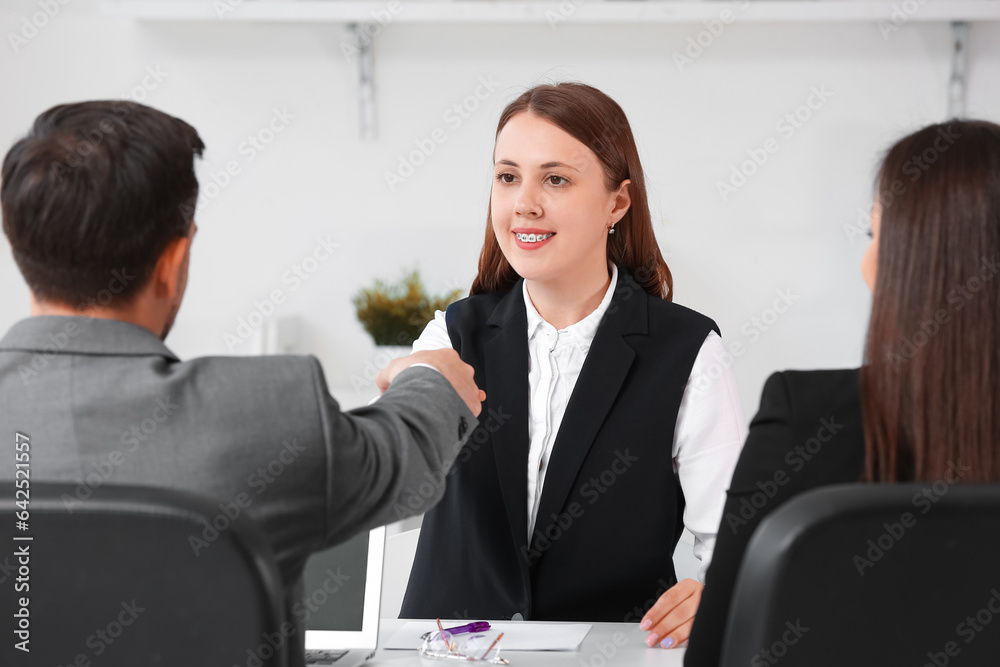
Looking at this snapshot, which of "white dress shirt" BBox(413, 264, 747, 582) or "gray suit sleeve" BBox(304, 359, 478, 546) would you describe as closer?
"gray suit sleeve" BBox(304, 359, 478, 546)

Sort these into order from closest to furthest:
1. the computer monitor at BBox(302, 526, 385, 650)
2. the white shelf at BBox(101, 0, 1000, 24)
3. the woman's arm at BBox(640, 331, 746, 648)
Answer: the computer monitor at BBox(302, 526, 385, 650)
the woman's arm at BBox(640, 331, 746, 648)
the white shelf at BBox(101, 0, 1000, 24)

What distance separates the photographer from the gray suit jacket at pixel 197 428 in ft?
2.65

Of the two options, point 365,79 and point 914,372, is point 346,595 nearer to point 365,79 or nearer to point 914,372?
point 914,372

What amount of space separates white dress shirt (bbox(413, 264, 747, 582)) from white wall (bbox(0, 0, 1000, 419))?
158 centimetres

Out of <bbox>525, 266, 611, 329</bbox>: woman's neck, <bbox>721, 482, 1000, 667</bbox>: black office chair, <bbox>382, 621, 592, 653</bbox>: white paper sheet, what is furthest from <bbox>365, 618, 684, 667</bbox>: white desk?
<bbox>525, 266, 611, 329</bbox>: woman's neck

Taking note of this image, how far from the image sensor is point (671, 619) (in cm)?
127

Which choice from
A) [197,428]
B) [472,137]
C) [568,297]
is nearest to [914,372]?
[197,428]

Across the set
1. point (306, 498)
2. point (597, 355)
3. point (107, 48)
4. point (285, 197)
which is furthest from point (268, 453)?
point (107, 48)

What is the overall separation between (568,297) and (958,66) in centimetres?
208

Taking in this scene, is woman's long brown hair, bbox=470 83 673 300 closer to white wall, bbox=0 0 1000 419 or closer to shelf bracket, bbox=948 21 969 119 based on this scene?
white wall, bbox=0 0 1000 419

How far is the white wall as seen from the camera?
10.1 feet

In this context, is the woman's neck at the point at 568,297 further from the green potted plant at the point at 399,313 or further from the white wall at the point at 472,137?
the white wall at the point at 472,137

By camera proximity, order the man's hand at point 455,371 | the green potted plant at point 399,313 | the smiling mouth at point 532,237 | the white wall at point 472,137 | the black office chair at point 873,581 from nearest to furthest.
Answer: the black office chair at point 873,581 < the man's hand at point 455,371 < the smiling mouth at point 532,237 < the green potted plant at point 399,313 < the white wall at point 472,137

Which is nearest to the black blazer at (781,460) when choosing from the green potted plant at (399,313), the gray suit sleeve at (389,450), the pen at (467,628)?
the gray suit sleeve at (389,450)
